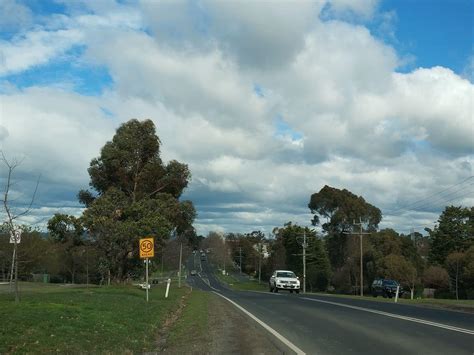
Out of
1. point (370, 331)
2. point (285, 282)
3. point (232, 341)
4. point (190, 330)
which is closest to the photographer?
point (232, 341)

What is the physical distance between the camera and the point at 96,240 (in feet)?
130

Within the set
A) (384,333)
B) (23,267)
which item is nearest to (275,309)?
(384,333)

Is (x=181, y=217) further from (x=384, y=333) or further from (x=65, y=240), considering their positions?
(x=384, y=333)

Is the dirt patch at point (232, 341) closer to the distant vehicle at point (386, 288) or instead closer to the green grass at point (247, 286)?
the distant vehicle at point (386, 288)

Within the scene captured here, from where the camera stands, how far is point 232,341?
39.6 ft

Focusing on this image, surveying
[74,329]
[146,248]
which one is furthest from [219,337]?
[146,248]

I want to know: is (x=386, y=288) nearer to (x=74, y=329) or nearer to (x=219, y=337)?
(x=219, y=337)

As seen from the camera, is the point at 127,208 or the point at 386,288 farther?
the point at 386,288

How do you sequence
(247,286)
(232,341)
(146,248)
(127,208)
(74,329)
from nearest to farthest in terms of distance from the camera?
(232,341) < (74,329) < (146,248) < (127,208) < (247,286)

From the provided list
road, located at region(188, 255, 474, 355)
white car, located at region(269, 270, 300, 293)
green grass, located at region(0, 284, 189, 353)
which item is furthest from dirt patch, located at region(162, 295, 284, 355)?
white car, located at region(269, 270, 300, 293)

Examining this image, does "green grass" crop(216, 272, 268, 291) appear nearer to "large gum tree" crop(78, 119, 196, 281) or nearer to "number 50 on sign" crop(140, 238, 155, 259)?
"large gum tree" crop(78, 119, 196, 281)

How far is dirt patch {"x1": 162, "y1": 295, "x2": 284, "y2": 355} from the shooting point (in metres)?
10.7

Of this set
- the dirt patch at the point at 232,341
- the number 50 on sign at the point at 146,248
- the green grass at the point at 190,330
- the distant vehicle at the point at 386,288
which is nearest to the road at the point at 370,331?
the dirt patch at the point at 232,341

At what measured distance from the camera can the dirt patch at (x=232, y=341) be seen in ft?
35.1
